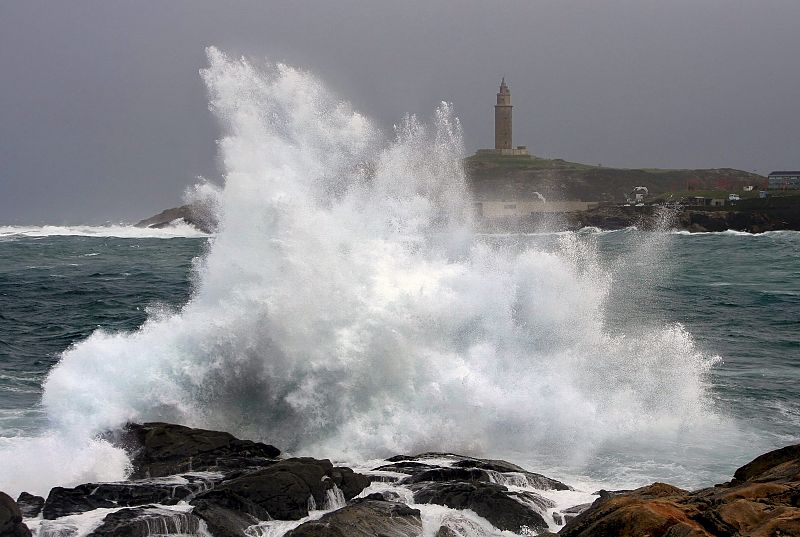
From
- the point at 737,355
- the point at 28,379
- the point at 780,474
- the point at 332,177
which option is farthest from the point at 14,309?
the point at 780,474

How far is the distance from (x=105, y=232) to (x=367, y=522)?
8724 cm

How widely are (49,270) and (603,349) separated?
29205mm

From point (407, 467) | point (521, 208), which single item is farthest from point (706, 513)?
point (521, 208)

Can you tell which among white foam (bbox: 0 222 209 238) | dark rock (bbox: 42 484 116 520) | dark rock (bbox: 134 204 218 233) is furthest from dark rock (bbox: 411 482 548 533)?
dark rock (bbox: 134 204 218 233)

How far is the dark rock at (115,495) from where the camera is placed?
35.7ft

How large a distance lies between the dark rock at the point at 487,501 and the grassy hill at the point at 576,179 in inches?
4452

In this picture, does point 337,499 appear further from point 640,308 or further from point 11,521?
point 640,308

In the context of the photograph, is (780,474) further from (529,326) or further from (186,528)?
(529,326)

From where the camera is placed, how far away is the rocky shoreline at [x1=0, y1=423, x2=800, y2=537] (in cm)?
952

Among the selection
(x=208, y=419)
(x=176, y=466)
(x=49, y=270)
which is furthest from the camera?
(x=49, y=270)

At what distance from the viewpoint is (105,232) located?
92812 millimetres

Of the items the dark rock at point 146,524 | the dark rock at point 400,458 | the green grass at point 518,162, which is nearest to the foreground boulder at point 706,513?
the dark rock at point 146,524

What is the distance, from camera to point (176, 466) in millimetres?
12461

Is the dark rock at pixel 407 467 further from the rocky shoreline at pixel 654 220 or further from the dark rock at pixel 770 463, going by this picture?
the rocky shoreline at pixel 654 220
